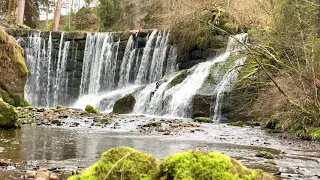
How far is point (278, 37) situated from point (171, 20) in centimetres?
1440

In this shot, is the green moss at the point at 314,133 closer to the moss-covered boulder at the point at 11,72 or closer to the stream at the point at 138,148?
the stream at the point at 138,148

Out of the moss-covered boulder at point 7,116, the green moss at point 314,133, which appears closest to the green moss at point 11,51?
the moss-covered boulder at point 7,116

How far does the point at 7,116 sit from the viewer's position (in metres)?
10.7

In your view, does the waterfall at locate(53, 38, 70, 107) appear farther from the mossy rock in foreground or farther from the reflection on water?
the mossy rock in foreground

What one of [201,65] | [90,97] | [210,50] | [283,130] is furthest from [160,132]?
[90,97]

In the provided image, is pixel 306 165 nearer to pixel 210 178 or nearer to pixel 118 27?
pixel 210 178

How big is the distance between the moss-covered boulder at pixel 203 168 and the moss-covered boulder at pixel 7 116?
8392mm

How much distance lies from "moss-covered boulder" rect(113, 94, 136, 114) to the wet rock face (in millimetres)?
4214

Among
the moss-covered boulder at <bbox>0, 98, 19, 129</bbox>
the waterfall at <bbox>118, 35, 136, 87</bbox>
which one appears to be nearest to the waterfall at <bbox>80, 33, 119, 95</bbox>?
the waterfall at <bbox>118, 35, 136, 87</bbox>

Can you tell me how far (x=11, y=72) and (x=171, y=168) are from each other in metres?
20.6

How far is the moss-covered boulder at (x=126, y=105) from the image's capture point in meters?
21.7

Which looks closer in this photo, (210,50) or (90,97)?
(210,50)

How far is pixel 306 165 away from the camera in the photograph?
643 cm

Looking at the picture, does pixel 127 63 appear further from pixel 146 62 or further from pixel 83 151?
pixel 83 151
